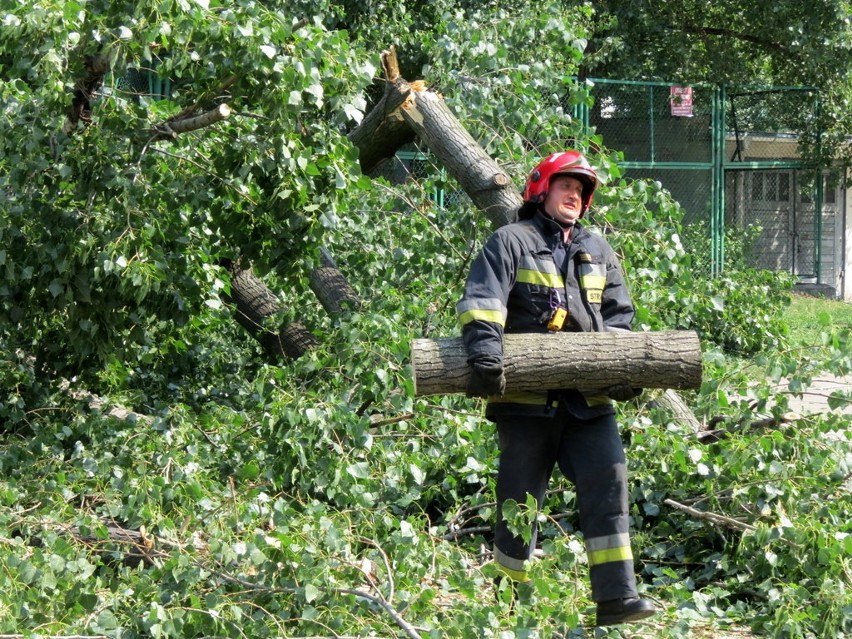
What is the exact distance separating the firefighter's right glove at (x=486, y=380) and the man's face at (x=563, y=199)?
67cm

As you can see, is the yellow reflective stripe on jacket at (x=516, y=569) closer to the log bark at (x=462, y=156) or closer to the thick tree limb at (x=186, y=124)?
the log bark at (x=462, y=156)

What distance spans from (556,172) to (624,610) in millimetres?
1541

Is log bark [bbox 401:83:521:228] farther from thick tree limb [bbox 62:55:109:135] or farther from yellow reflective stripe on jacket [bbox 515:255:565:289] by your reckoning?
thick tree limb [bbox 62:55:109:135]

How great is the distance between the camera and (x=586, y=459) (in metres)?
3.99

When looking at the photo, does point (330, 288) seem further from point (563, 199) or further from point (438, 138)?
point (563, 199)

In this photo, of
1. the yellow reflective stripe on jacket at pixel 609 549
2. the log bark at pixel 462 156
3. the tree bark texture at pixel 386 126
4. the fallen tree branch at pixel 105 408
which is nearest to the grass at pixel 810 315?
the tree bark texture at pixel 386 126

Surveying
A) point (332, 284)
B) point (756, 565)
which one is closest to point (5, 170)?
point (332, 284)

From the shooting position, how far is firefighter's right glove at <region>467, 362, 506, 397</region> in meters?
3.77

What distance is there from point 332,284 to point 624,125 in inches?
338

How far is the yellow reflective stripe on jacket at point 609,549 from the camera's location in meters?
3.87

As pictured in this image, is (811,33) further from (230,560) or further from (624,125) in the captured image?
(230,560)

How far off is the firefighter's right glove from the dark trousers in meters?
0.25

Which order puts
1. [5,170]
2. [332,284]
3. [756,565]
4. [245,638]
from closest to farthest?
[245,638] → [756,565] → [5,170] → [332,284]

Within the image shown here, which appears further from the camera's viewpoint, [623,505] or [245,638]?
[623,505]
